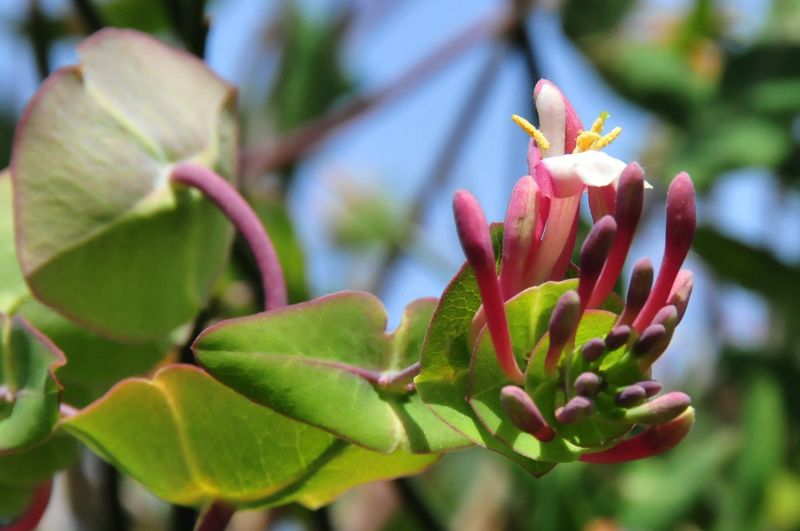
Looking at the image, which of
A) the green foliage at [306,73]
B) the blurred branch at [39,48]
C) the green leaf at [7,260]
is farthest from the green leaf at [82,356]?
the green foliage at [306,73]

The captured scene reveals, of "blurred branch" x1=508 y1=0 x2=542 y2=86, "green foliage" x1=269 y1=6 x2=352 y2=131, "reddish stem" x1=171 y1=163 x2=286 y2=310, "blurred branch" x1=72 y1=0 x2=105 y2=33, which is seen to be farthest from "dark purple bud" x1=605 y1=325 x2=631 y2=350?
"green foliage" x1=269 y1=6 x2=352 y2=131

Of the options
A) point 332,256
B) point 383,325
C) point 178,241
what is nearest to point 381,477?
point 383,325

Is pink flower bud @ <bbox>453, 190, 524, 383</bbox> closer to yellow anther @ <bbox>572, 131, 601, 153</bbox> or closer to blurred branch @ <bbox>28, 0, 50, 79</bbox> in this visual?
yellow anther @ <bbox>572, 131, 601, 153</bbox>

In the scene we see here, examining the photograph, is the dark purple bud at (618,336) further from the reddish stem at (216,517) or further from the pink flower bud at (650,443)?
the reddish stem at (216,517)

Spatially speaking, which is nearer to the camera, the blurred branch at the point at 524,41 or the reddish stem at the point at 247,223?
the reddish stem at the point at 247,223

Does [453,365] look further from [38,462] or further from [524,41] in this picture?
[524,41]

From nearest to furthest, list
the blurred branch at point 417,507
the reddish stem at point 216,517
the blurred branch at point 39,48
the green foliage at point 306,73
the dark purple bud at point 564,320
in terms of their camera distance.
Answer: the dark purple bud at point 564,320, the reddish stem at point 216,517, the blurred branch at point 417,507, the blurred branch at point 39,48, the green foliage at point 306,73

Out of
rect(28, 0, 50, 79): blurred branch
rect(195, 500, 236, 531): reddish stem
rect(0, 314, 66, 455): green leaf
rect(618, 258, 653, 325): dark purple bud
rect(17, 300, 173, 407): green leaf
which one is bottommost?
rect(195, 500, 236, 531): reddish stem
